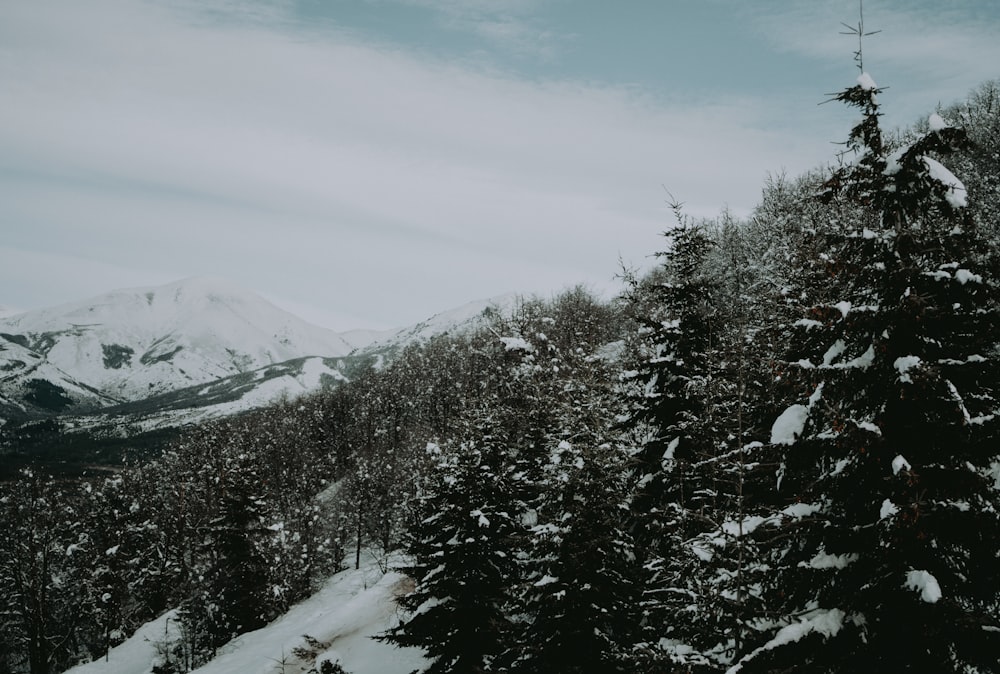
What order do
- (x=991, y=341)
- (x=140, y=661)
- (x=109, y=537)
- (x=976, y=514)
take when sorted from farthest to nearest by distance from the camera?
(x=109, y=537)
(x=140, y=661)
(x=991, y=341)
(x=976, y=514)

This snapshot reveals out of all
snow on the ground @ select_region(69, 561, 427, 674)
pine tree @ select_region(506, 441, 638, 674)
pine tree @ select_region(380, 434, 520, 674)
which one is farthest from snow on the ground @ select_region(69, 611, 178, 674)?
pine tree @ select_region(506, 441, 638, 674)

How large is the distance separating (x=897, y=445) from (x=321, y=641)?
3065 cm

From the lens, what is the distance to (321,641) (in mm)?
28938

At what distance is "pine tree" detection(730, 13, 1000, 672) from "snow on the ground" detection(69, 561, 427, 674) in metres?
15.2

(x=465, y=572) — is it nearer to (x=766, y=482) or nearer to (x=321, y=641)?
(x=766, y=482)

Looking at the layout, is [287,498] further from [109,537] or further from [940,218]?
[940,218]

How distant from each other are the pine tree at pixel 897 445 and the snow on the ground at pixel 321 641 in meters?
15.2

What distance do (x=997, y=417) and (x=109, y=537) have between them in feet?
213

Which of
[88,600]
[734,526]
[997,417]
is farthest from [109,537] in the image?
[997,417]

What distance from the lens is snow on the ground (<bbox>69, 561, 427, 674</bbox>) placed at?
2502cm

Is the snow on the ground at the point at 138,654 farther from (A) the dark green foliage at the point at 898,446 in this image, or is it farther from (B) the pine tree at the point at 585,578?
(A) the dark green foliage at the point at 898,446

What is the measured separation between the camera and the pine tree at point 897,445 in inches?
246

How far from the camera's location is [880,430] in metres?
Result: 6.61

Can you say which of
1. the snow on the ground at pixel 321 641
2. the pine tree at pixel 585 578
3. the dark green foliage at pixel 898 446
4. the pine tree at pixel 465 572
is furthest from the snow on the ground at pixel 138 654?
the dark green foliage at pixel 898 446
